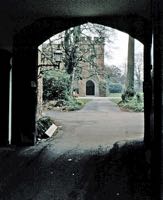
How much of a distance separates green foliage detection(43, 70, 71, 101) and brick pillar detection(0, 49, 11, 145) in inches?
462

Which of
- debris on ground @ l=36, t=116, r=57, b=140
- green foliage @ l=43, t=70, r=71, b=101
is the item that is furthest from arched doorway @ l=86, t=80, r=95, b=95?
debris on ground @ l=36, t=116, r=57, b=140

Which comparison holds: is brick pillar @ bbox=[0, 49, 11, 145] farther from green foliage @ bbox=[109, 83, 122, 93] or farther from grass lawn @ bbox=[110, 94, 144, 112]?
green foliage @ bbox=[109, 83, 122, 93]

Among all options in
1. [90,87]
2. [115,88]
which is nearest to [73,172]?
[90,87]

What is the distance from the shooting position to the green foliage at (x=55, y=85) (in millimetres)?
21500

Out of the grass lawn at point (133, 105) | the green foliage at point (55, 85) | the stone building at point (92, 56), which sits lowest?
the grass lawn at point (133, 105)

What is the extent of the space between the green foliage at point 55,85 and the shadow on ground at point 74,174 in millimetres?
12854

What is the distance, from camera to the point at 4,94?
9305mm

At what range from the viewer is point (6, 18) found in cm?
728

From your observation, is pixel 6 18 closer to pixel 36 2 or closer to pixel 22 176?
pixel 36 2

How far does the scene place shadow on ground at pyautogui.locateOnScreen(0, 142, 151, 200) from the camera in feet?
16.1

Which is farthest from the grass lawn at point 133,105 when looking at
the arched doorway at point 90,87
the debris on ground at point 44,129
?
the arched doorway at point 90,87

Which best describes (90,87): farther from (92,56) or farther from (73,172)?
(73,172)

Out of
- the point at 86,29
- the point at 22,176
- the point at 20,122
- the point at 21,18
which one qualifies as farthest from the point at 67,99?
the point at 22,176

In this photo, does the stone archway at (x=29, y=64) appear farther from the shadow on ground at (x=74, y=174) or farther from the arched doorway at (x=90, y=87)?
the arched doorway at (x=90, y=87)
